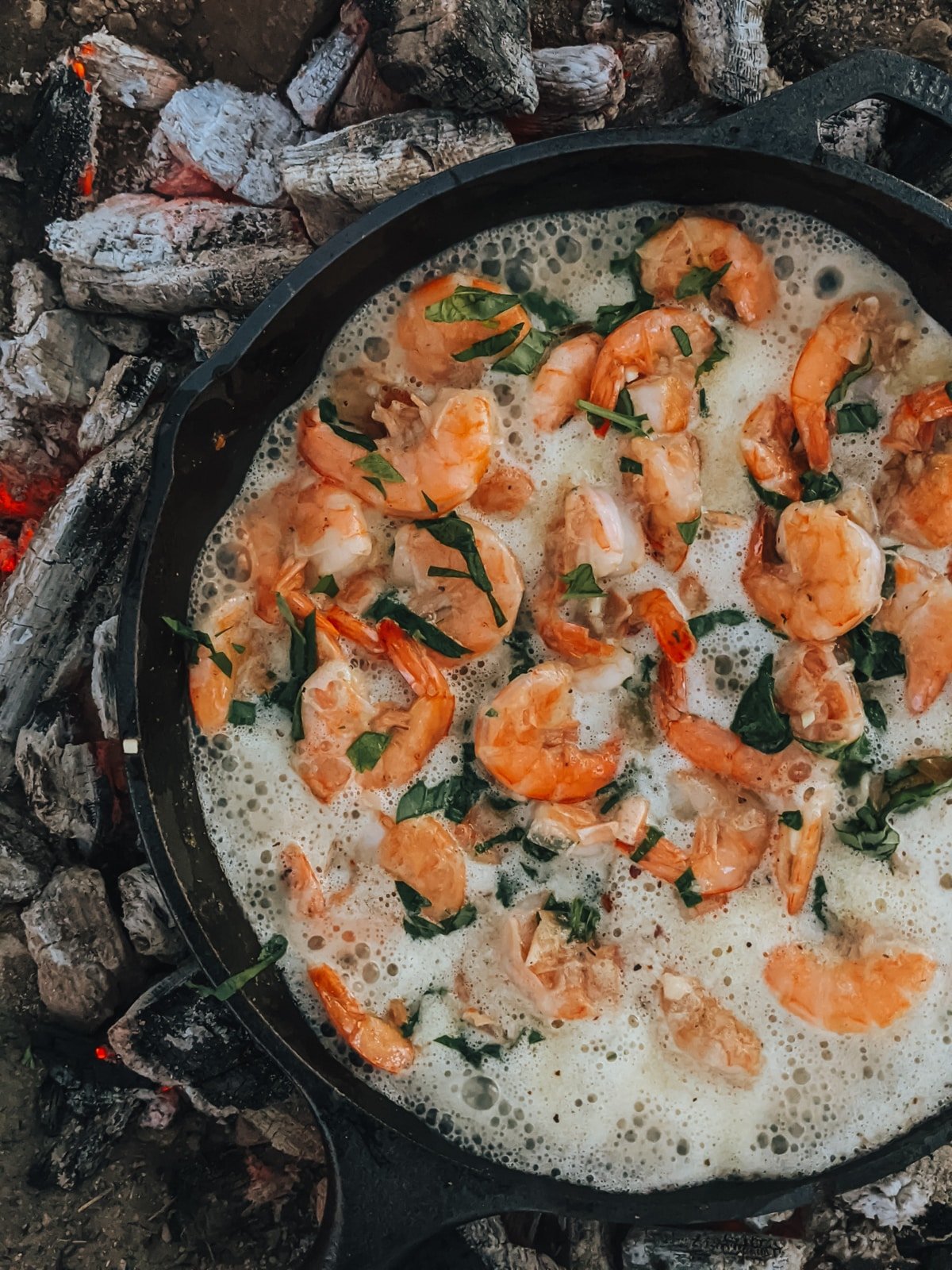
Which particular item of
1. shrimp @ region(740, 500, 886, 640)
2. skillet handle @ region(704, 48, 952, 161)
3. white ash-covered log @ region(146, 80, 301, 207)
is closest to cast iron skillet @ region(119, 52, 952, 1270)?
skillet handle @ region(704, 48, 952, 161)

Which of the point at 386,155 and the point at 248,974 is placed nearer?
the point at 248,974

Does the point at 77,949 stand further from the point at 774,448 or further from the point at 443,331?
the point at 774,448

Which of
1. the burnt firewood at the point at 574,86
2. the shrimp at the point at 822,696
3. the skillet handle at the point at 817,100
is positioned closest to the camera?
the skillet handle at the point at 817,100

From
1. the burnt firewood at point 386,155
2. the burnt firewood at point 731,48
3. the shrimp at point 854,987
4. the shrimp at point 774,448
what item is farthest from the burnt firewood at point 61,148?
the shrimp at point 854,987

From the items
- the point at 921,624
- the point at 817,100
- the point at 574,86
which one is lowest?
the point at 921,624

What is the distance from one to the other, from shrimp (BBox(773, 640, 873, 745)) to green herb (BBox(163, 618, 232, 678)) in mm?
1256

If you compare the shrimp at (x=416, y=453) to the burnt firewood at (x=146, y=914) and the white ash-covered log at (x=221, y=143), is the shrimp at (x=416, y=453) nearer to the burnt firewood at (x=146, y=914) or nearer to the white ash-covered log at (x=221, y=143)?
the white ash-covered log at (x=221, y=143)

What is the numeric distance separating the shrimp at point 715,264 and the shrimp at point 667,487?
1.10 ft

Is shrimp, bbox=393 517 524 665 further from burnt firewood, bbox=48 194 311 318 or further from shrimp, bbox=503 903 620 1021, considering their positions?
burnt firewood, bbox=48 194 311 318

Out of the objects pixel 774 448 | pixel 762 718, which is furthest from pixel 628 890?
pixel 774 448

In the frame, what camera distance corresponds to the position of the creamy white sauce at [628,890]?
2234mm

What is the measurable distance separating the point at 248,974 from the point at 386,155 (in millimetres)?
1809

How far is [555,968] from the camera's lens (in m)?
2.17

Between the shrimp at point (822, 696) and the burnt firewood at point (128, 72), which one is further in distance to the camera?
the burnt firewood at point (128, 72)
